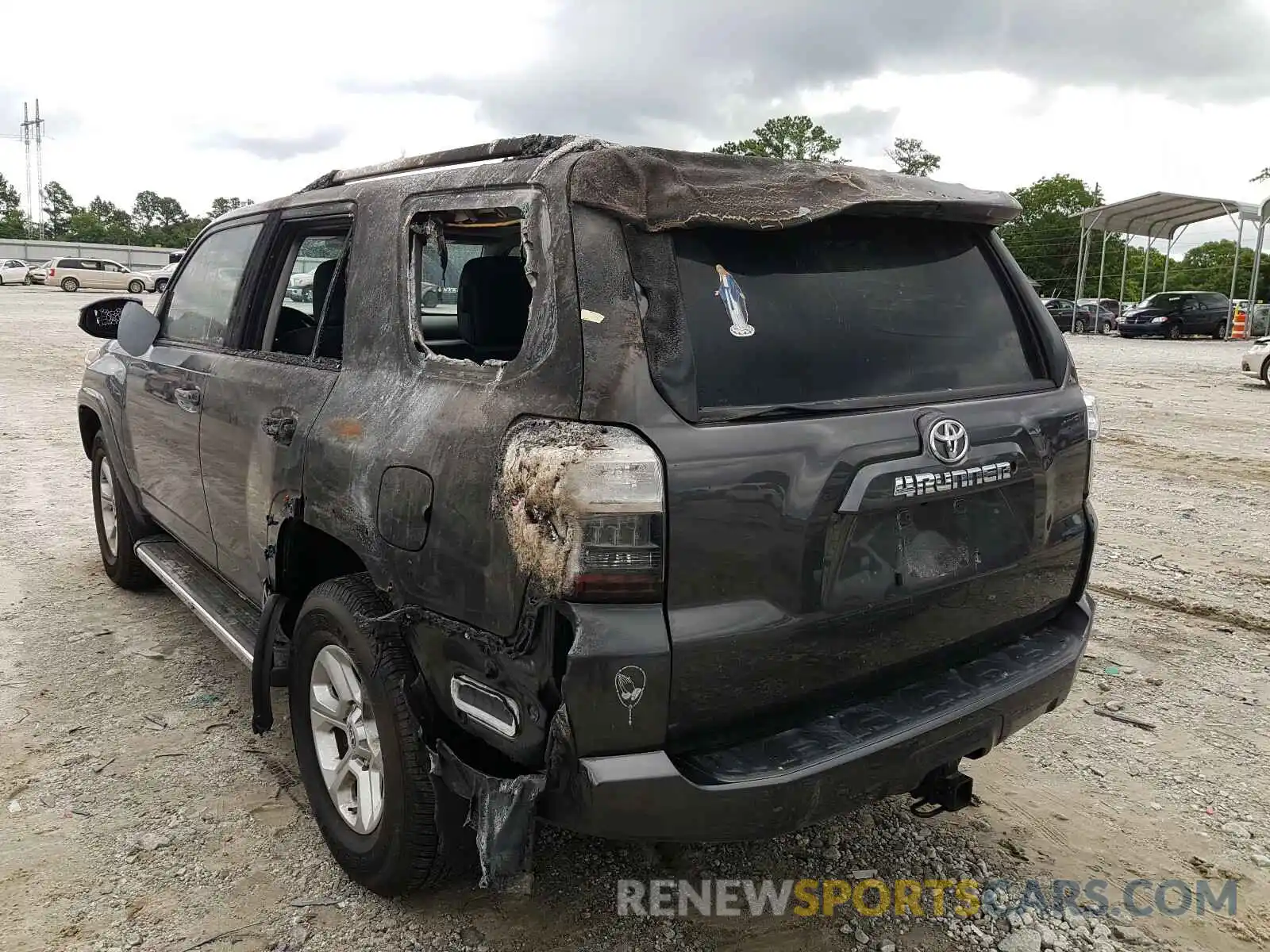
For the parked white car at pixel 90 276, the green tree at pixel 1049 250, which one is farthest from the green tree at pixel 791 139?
the parked white car at pixel 90 276

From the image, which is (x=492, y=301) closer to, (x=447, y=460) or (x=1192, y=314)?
(x=447, y=460)

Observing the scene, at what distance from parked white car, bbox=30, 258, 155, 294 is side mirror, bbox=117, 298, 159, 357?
42.1 meters

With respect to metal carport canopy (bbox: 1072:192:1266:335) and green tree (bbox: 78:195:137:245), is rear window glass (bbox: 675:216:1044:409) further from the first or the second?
green tree (bbox: 78:195:137:245)

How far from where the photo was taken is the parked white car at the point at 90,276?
41.7 meters

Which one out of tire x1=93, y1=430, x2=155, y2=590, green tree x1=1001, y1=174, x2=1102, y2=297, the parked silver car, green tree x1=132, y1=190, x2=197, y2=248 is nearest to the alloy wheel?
tire x1=93, y1=430, x2=155, y2=590

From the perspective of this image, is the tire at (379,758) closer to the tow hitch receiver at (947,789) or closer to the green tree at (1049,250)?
the tow hitch receiver at (947,789)

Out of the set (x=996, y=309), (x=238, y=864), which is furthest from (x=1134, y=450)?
(x=238, y=864)

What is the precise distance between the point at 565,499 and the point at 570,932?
1.27 meters

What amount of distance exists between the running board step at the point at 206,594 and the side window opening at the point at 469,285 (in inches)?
48.2

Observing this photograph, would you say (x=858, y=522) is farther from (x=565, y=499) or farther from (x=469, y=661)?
(x=469, y=661)

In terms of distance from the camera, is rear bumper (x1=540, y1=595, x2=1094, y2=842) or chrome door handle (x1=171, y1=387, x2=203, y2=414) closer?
rear bumper (x1=540, y1=595, x2=1094, y2=842)

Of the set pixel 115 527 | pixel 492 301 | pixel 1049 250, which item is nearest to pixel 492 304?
pixel 492 301

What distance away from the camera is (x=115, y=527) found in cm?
500

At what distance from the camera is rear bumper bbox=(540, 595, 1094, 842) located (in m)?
2.01
